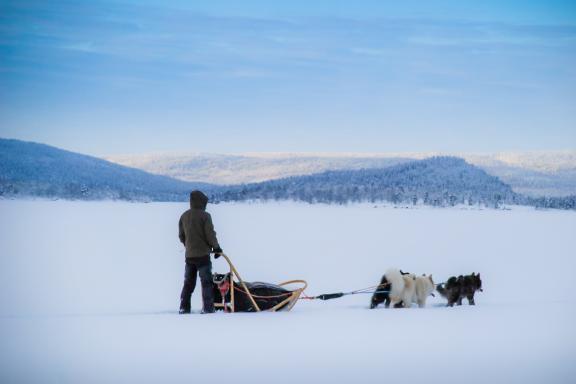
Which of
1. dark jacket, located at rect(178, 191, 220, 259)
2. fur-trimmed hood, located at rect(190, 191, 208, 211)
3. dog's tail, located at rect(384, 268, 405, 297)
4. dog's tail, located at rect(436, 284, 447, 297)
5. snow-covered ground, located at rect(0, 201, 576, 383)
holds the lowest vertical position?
snow-covered ground, located at rect(0, 201, 576, 383)

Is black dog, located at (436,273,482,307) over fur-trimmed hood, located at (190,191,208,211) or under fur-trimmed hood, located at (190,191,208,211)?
under

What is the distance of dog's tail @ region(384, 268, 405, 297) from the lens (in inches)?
310

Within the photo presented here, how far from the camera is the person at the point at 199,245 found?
7324mm

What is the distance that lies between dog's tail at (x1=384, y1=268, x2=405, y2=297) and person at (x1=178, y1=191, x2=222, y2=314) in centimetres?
208

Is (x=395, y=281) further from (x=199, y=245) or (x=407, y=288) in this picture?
(x=199, y=245)

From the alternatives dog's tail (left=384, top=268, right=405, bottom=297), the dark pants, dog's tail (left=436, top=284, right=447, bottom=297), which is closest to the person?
the dark pants

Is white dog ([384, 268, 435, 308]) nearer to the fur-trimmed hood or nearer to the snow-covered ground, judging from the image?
the snow-covered ground

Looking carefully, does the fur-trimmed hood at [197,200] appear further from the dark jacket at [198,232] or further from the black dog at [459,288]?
the black dog at [459,288]

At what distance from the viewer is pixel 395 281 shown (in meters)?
7.86

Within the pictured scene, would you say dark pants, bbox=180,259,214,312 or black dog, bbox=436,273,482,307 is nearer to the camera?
dark pants, bbox=180,259,214,312

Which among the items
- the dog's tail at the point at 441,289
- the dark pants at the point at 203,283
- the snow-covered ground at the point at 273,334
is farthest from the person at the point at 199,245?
the dog's tail at the point at 441,289

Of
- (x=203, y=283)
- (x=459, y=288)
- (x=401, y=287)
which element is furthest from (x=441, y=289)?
(x=203, y=283)

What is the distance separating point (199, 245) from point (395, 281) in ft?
7.66

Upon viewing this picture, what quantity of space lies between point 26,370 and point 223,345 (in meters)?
1.56
